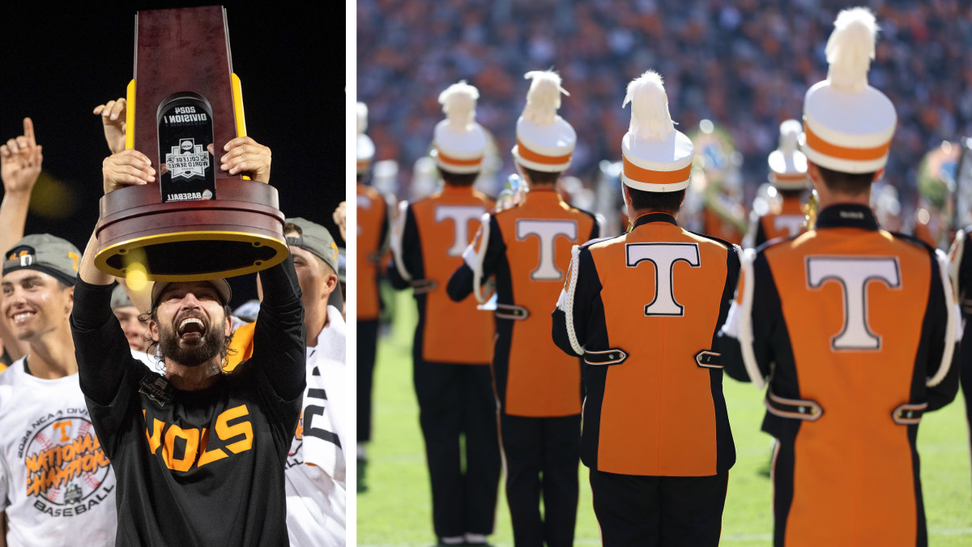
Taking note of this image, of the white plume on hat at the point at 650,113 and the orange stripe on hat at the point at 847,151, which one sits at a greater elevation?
the white plume on hat at the point at 650,113

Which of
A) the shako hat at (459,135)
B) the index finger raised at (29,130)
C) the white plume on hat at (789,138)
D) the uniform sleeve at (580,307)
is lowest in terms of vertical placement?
the uniform sleeve at (580,307)

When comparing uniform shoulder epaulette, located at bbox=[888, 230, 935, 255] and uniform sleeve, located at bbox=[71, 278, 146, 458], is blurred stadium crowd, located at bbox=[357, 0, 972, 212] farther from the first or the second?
uniform sleeve, located at bbox=[71, 278, 146, 458]

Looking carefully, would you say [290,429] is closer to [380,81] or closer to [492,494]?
[492,494]

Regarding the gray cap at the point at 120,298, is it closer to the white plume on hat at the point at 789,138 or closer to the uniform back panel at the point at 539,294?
the uniform back panel at the point at 539,294

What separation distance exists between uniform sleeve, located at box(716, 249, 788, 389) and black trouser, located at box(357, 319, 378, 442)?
450 cm

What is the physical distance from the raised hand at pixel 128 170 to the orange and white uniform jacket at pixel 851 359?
5.28 ft

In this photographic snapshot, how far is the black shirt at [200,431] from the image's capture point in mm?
3014

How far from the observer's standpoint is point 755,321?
2826mm

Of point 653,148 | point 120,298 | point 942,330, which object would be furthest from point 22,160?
point 942,330

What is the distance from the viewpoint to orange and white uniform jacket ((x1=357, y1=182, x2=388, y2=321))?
7195 millimetres

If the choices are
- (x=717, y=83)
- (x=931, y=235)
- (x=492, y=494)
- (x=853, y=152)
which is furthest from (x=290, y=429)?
(x=717, y=83)

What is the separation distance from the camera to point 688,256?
3256 millimetres

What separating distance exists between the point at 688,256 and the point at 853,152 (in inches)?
25.2

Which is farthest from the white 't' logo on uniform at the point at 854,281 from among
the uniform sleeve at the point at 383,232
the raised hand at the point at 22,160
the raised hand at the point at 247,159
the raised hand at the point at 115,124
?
the uniform sleeve at the point at 383,232
